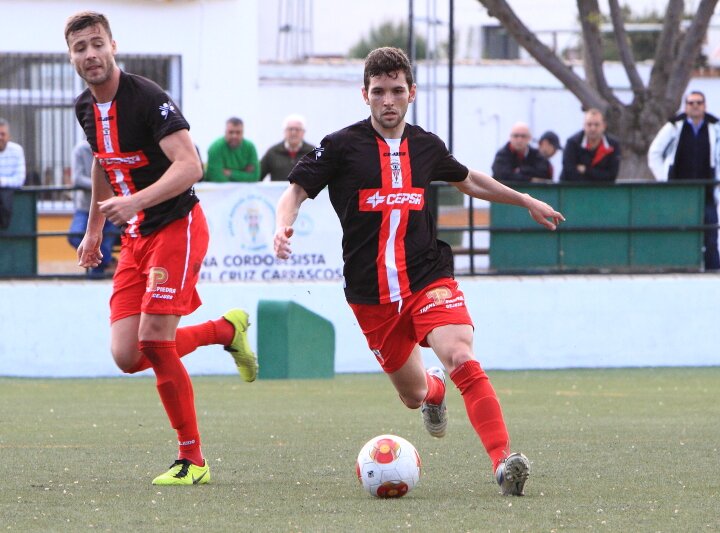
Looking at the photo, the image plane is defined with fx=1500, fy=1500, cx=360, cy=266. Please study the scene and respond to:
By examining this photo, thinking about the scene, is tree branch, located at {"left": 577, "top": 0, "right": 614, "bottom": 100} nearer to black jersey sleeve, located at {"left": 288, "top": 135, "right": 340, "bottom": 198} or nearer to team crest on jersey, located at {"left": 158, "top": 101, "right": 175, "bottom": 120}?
black jersey sleeve, located at {"left": 288, "top": 135, "right": 340, "bottom": 198}

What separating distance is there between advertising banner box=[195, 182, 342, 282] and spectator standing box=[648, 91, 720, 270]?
11.7 feet

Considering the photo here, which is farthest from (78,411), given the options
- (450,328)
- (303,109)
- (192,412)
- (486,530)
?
(303,109)

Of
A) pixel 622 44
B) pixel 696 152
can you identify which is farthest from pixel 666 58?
pixel 696 152

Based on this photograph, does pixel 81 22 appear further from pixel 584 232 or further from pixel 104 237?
pixel 584 232

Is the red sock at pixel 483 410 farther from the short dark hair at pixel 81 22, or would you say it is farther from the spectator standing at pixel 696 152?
the spectator standing at pixel 696 152

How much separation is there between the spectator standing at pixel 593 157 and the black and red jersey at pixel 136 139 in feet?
28.4

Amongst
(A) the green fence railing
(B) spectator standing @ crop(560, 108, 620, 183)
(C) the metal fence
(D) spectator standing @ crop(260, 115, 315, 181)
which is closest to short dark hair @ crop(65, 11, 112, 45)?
(C) the metal fence

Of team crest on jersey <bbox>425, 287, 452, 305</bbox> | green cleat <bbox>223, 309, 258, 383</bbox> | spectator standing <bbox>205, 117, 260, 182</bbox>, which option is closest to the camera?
team crest on jersey <bbox>425, 287, 452, 305</bbox>

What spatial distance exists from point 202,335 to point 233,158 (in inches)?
274

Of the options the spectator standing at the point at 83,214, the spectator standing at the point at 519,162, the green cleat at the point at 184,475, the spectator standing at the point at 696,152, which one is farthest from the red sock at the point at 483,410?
the spectator standing at the point at 696,152

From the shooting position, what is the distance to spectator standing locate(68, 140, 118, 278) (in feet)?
48.1

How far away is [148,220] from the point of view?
7.12 metres

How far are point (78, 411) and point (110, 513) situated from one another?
5057mm

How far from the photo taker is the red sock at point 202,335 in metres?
8.16
